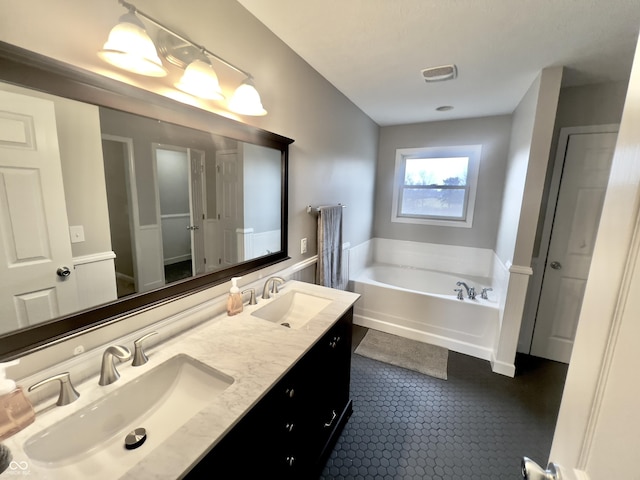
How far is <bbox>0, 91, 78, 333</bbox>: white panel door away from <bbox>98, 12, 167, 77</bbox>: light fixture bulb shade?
0.26 metres

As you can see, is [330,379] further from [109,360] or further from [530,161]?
[530,161]

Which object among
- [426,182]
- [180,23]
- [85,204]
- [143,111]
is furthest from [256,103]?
[426,182]

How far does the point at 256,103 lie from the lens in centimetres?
139

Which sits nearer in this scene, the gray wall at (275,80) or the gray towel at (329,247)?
the gray wall at (275,80)

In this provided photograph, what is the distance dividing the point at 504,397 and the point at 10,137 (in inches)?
118

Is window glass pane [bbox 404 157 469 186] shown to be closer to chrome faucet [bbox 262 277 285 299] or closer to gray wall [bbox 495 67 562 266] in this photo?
gray wall [bbox 495 67 562 266]

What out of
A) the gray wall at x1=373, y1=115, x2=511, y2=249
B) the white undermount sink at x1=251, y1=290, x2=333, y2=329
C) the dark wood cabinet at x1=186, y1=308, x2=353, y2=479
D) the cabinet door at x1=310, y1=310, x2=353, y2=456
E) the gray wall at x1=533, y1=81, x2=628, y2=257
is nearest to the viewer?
the dark wood cabinet at x1=186, y1=308, x2=353, y2=479

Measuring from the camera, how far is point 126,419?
869mm

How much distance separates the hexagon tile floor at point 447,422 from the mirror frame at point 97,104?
130 cm

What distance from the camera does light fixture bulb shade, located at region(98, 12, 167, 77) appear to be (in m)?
0.87

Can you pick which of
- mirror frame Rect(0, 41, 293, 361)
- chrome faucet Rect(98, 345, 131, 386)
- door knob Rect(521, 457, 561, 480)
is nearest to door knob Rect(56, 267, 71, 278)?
mirror frame Rect(0, 41, 293, 361)

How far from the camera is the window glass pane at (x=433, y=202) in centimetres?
349

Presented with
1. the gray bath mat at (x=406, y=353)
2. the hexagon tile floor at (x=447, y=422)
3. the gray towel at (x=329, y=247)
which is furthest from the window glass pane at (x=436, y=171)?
the hexagon tile floor at (x=447, y=422)

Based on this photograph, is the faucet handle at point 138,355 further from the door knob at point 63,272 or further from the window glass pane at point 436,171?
the window glass pane at point 436,171
